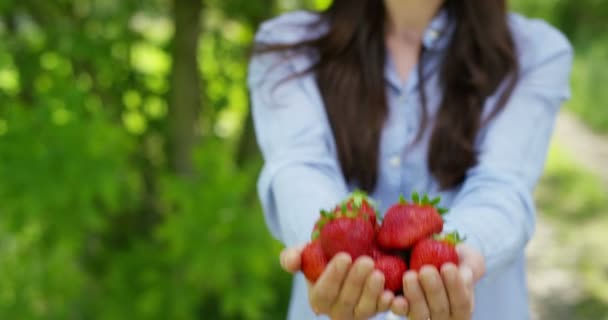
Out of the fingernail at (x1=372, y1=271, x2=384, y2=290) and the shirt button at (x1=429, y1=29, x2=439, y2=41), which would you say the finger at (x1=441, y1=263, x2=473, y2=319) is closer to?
the fingernail at (x1=372, y1=271, x2=384, y2=290)

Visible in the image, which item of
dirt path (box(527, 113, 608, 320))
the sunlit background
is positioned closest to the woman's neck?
the sunlit background

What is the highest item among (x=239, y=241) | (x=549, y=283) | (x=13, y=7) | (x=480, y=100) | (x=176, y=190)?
(x=13, y=7)

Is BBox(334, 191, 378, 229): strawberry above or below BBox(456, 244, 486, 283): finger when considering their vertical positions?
above

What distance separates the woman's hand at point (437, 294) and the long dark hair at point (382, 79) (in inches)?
18.3

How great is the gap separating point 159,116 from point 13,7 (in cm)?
72

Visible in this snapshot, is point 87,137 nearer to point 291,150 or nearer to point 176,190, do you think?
point 176,190

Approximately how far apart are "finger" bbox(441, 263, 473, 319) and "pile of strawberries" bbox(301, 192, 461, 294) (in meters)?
0.02

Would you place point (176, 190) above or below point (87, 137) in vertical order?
below

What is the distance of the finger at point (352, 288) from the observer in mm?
1095

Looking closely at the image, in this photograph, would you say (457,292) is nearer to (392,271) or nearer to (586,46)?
(392,271)

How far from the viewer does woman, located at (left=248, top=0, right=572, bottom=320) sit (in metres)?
1.46

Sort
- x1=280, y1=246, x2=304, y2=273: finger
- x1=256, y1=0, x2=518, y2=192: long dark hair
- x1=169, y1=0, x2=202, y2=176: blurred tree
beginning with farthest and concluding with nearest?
x1=169, y1=0, x2=202, y2=176: blurred tree
x1=256, y1=0, x2=518, y2=192: long dark hair
x1=280, y1=246, x2=304, y2=273: finger

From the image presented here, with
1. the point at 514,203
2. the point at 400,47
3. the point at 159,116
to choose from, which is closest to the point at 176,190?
the point at 159,116

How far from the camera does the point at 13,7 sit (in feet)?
9.09
